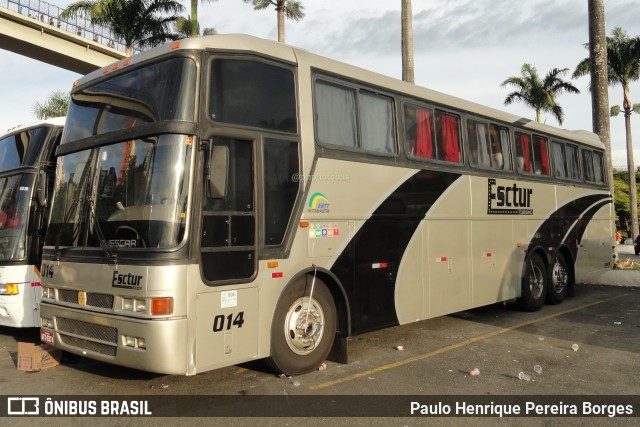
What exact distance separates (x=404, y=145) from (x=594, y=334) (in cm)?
437

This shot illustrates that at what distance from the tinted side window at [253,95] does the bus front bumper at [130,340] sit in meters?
2.13

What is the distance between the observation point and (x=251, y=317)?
556 centimetres

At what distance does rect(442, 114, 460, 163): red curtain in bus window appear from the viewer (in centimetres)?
841

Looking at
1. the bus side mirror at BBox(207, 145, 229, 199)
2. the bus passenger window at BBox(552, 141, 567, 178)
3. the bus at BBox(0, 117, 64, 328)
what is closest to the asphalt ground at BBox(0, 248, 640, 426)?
the bus at BBox(0, 117, 64, 328)

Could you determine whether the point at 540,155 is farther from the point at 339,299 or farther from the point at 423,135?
the point at 339,299

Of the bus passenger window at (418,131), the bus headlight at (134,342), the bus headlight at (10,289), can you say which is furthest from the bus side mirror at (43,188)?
the bus passenger window at (418,131)

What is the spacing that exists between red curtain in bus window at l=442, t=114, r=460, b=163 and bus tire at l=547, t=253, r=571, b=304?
4.34m

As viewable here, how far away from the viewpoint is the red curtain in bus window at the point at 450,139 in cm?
841

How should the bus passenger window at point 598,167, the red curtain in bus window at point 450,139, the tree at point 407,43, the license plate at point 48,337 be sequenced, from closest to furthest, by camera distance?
→ the license plate at point 48,337 < the red curtain in bus window at point 450,139 < the bus passenger window at point 598,167 < the tree at point 407,43

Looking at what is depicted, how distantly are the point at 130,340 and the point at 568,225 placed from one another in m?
9.98

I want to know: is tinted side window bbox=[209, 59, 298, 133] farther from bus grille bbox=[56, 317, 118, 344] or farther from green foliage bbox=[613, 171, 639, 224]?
green foliage bbox=[613, 171, 639, 224]

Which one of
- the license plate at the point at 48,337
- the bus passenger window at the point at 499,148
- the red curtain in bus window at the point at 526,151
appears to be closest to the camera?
the license plate at the point at 48,337

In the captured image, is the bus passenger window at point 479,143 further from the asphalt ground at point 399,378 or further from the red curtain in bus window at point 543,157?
the asphalt ground at point 399,378

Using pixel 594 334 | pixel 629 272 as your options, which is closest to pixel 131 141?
pixel 594 334
